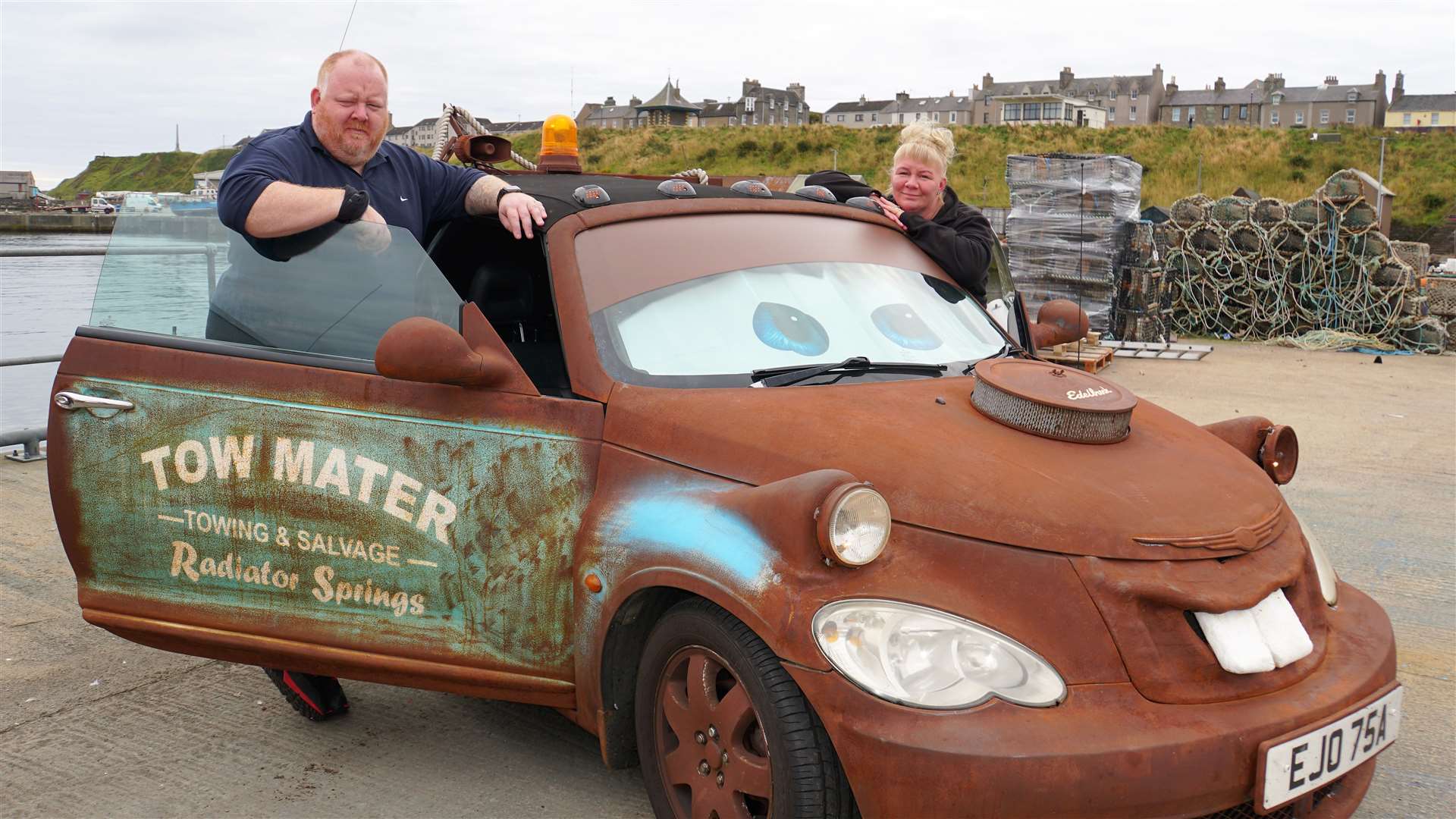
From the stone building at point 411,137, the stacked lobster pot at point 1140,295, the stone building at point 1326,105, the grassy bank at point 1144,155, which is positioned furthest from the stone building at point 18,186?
the stone building at point 1326,105

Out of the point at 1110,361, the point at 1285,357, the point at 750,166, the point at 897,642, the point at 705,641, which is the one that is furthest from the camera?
the point at 750,166

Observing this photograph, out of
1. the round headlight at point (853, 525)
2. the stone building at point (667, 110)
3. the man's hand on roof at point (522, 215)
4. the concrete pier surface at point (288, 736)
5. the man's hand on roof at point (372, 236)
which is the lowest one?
the concrete pier surface at point (288, 736)

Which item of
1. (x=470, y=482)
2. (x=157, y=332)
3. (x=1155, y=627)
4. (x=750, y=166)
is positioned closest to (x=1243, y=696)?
(x=1155, y=627)

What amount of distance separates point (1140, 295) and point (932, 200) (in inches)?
468

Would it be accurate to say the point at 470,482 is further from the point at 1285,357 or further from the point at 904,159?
the point at 1285,357

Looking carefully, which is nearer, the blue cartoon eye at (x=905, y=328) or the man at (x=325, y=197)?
the man at (x=325, y=197)

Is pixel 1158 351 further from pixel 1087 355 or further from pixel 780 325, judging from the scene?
pixel 780 325

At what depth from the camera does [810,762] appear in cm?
234

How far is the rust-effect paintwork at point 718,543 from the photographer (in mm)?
2268

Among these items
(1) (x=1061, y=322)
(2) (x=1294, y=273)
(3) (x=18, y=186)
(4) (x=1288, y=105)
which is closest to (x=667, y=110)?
(4) (x=1288, y=105)

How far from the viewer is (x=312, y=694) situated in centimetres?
358

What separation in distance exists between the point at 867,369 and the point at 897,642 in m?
1.10

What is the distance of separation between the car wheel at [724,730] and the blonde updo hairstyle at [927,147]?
8.67ft

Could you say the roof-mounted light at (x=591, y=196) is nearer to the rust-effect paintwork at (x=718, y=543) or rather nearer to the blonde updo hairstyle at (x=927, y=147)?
the rust-effect paintwork at (x=718, y=543)
